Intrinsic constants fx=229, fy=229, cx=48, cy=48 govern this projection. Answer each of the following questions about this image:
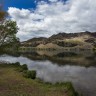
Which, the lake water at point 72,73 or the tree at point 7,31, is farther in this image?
the tree at point 7,31

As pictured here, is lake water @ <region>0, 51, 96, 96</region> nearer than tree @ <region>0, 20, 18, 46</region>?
Yes

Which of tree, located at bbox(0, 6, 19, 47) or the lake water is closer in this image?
the lake water

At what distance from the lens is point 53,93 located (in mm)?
27031

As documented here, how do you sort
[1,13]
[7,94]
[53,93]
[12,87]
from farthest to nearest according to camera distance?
[1,13], [12,87], [53,93], [7,94]

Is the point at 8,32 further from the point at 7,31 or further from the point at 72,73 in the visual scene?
the point at 72,73

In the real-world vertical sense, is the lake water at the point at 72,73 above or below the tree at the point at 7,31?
below

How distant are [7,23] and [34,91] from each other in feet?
137

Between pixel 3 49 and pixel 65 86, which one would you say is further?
pixel 3 49

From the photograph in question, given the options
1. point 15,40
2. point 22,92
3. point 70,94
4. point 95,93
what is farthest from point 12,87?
point 15,40

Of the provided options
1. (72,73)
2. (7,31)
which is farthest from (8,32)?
(72,73)

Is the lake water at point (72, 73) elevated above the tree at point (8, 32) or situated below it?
below

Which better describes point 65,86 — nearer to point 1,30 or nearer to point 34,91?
point 34,91

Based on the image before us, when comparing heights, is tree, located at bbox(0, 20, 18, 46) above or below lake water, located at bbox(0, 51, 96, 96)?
above

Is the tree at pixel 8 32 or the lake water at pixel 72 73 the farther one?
the tree at pixel 8 32
